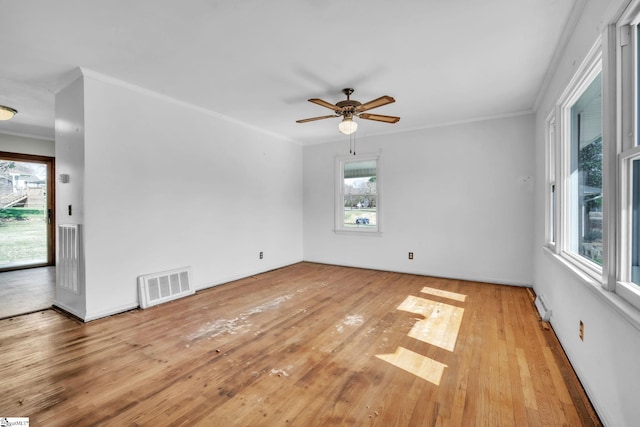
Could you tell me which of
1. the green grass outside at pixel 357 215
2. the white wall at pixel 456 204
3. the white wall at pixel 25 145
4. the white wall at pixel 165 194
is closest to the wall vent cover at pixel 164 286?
the white wall at pixel 165 194

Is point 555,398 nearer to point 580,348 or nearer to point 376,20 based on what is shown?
point 580,348

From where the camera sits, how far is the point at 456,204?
471cm

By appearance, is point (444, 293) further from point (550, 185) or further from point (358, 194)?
point (358, 194)

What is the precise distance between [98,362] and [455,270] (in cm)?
470

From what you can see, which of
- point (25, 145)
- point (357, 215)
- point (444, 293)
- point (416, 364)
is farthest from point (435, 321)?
point (25, 145)

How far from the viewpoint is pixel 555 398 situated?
5.82 ft

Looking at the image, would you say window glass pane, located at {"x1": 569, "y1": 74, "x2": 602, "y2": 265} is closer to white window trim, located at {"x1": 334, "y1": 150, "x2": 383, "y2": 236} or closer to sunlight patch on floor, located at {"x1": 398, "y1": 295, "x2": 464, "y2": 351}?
sunlight patch on floor, located at {"x1": 398, "y1": 295, "x2": 464, "y2": 351}

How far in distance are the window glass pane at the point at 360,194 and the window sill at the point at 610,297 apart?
11.5 ft

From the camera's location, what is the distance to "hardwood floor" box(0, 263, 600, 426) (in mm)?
1660

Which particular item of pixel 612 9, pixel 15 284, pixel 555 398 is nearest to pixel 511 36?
pixel 612 9

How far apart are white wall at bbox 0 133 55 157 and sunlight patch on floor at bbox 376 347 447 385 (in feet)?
24.1

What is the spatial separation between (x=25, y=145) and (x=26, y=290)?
3157 millimetres

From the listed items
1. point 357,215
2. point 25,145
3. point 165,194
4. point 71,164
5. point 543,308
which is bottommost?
point 543,308

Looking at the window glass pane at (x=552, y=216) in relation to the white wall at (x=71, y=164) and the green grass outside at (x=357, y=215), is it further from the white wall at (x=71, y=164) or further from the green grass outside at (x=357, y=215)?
the white wall at (x=71, y=164)
